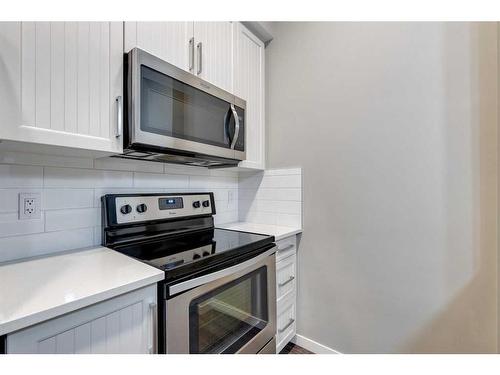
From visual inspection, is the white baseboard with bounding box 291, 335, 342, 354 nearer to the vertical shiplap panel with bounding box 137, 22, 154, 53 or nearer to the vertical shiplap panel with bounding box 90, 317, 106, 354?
the vertical shiplap panel with bounding box 90, 317, 106, 354

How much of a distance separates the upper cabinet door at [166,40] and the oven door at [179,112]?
0.08m

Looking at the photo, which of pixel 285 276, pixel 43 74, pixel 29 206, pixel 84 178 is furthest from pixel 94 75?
pixel 285 276

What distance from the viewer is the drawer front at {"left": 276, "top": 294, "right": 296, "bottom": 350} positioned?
59.0 inches

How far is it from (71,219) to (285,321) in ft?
4.52

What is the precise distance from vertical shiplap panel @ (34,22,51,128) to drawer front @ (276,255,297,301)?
1.32m

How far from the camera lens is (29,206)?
99 cm

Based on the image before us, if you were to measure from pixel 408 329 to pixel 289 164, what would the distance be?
1.17 meters

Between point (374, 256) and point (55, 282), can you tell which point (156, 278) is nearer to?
point (55, 282)

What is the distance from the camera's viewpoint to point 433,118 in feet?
3.88

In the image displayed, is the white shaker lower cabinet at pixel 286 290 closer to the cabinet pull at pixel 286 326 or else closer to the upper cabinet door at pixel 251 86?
the cabinet pull at pixel 286 326

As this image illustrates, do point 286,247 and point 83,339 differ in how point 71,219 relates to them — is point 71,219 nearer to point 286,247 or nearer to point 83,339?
point 83,339

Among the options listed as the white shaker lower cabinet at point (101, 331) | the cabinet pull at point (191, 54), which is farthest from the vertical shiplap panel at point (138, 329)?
the cabinet pull at point (191, 54)

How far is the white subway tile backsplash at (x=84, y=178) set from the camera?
1061mm
